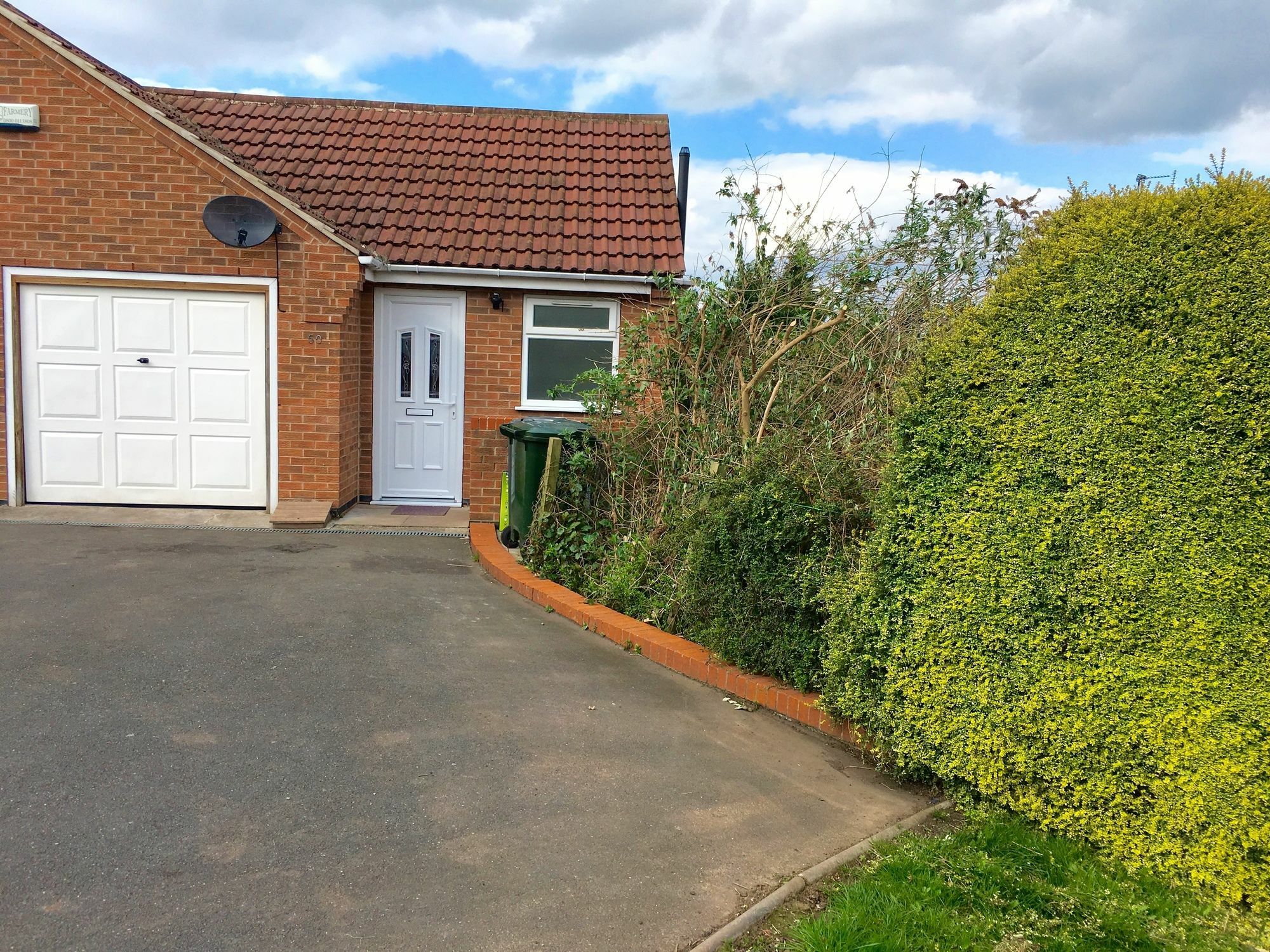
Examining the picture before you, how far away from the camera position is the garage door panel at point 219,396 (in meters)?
9.86

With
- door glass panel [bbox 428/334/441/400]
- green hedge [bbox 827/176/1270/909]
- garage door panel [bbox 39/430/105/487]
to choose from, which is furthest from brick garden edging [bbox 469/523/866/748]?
garage door panel [bbox 39/430/105/487]

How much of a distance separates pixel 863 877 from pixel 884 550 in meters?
1.34

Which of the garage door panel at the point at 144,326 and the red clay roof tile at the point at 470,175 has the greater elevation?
the red clay roof tile at the point at 470,175

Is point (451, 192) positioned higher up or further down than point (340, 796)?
higher up

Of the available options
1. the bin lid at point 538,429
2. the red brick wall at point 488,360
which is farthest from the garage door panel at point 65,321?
the bin lid at point 538,429

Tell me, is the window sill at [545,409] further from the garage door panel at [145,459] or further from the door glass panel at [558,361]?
the garage door panel at [145,459]

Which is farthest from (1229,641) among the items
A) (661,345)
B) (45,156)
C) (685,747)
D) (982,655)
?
(45,156)

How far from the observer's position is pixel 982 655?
3.83 meters

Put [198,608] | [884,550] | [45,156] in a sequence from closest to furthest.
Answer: [884,550] → [198,608] → [45,156]

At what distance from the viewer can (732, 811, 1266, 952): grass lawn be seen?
3.05 metres

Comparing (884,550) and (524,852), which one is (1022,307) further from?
(524,852)

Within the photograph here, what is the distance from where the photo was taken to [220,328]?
979 cm

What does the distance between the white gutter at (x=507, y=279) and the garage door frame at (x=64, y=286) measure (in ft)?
3.77

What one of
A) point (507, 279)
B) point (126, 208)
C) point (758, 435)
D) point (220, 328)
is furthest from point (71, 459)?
point (758, 435)
